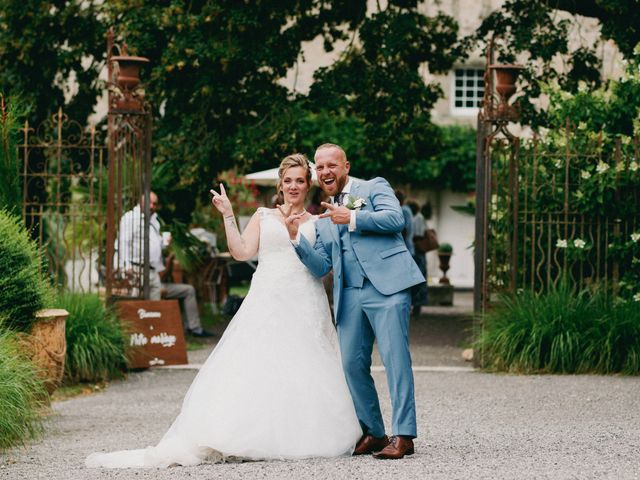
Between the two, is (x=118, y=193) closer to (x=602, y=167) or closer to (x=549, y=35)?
(x=602, y=167)

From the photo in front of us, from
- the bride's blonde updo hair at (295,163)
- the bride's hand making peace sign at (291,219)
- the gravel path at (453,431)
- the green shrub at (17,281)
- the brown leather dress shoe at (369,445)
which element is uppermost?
the bride's blonde updo hair at (295,163)

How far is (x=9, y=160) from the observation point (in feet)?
36.6

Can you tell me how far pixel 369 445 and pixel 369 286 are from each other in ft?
3.11

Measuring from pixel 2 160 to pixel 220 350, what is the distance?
459 centimetres

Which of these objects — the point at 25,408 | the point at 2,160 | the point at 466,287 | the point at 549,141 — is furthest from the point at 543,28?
the point at 466,287

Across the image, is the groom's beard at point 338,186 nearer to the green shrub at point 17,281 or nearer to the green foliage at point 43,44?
the green shrub at point 17,281

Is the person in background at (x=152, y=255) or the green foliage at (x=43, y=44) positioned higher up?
the green foliage at (x=43, y=44)

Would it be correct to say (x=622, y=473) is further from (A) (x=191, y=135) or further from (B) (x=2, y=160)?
(A) (x=191, y=135)

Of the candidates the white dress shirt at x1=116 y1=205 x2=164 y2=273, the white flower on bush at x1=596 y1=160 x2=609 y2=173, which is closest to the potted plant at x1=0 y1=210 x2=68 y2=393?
the white dress shirt at x1=116 y1=205 x2=164 y2=273

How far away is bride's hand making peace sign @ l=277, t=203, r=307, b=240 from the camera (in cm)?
739

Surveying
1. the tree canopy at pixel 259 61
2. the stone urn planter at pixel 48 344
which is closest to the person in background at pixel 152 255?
the tree canopy at pixel 259 61

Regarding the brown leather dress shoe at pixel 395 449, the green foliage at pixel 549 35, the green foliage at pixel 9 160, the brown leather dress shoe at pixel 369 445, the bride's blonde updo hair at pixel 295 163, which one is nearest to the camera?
the brown leather dress shoe at pixel 395 449

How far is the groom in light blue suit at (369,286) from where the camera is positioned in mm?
6914

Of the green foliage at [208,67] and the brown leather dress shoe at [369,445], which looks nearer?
the brown leather dress shoe at [369,445]
